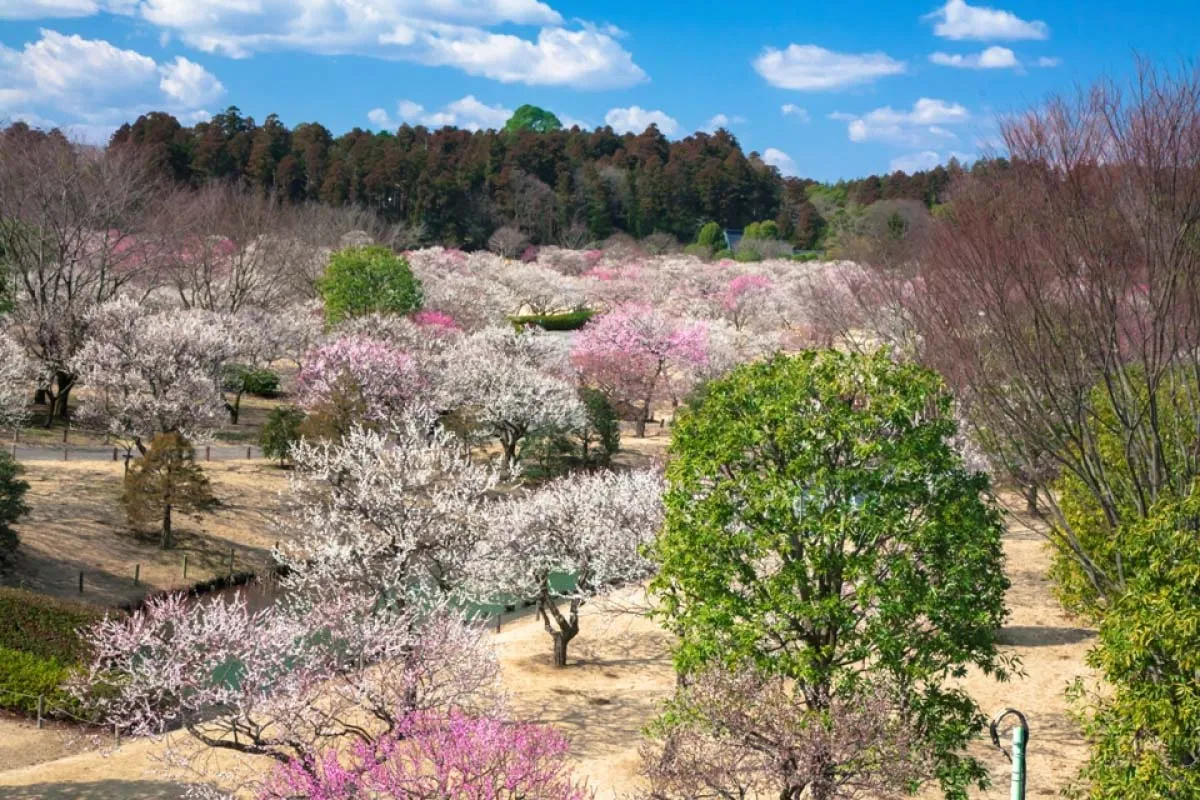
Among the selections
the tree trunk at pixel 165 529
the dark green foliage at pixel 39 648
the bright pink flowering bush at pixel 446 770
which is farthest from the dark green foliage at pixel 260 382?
the bright pink flowering bush at pixel 446 770

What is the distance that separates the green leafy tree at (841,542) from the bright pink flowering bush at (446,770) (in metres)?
2.39

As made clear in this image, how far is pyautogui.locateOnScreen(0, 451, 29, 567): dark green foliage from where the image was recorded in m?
26.1

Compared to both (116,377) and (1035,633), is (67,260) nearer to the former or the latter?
(116,377)

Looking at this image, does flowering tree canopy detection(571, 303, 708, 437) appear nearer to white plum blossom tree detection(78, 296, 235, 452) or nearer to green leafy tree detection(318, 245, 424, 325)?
green leafy tree detection(318, 245, 424, 325)

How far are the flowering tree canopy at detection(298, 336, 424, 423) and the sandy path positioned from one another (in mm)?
12345

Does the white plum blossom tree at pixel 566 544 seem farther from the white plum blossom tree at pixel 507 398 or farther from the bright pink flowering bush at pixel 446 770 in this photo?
the white plum blossom tree at pixel 507 398

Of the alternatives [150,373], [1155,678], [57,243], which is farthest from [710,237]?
[1155,678]

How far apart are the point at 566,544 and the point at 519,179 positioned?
85321mm

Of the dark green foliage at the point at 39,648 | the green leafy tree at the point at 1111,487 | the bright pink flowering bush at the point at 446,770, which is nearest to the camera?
the bright pink flowering bush at the point at 446,770

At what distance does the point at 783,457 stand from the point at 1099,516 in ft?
29.3

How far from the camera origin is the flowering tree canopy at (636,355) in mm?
47906

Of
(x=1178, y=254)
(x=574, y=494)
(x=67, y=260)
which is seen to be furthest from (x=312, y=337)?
(x=1178, y=254)

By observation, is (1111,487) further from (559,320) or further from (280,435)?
(559,320)

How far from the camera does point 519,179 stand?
104125mm
